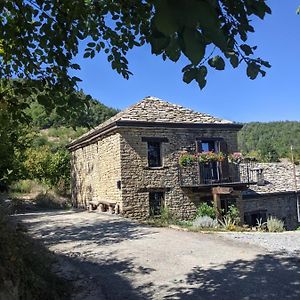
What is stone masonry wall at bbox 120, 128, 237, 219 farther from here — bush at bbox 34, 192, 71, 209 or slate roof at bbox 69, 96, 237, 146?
bush at bbox 34, 192, 71, 209

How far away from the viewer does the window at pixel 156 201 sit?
735 inches

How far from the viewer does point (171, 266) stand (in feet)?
26.0

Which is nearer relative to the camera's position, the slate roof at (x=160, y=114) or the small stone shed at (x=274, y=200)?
the slate roof at (x=160, y=114)

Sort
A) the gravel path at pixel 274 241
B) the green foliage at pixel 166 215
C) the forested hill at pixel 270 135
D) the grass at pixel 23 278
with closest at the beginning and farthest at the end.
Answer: the grass at pixel 23 278 → the gravel path at pixel 274 241 → the green foliage at pixel 166 215 → the forested hill at pixel 270 135

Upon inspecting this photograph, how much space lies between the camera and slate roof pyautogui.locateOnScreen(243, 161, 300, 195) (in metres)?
23.2

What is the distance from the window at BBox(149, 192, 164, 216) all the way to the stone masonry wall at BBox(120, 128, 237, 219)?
25 cm

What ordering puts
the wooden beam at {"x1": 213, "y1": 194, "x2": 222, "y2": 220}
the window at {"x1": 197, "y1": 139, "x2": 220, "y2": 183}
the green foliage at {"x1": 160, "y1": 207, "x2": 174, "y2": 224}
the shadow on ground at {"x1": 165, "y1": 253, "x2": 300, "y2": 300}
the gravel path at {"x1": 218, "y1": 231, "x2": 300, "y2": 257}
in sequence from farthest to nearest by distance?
the window at {"x1": 197, "y1": 139, "x2": 220, "y2": 183}, the wooden beam at {"x1": 213, "y1": 194, "x2": 222, "y2": 220}, the green foliage at {"x1": 160, "y1": 207, "x2": 174, "y2": 224}, the gravel path at {"x1": 218, "y1": 231, "x2": 300, "y2": 257}, the shadow on ground at {"x1": 165, "y1": 253, "x2": 300, "y2": 300}

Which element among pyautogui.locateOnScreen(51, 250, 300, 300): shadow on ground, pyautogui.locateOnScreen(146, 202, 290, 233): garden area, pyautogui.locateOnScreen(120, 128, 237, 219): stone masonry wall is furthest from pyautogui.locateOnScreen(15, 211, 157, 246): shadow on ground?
pyautogui.locateOnScreen(51, 250, 300, 300): shadow on ground

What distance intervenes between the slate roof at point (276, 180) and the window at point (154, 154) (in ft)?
20.5

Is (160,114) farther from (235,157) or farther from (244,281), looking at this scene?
(244,281)

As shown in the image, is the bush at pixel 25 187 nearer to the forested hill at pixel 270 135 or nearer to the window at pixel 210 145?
the window at pixel 210 145

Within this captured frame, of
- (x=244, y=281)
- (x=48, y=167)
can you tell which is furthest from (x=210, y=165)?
(x=48, y=167)

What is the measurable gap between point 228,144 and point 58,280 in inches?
610

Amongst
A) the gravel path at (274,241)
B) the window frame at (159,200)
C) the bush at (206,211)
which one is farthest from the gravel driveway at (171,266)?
the bush at (206,211)
